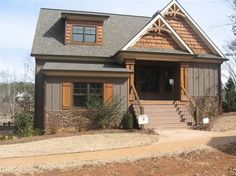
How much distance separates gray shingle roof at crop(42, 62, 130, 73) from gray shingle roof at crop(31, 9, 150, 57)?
91cm

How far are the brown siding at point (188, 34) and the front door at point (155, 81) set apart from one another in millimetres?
2019

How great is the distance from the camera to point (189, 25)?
2672cm

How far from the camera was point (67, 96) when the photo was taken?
21.4 meters

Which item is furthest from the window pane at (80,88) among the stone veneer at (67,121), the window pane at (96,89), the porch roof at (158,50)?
the porch roof at (158,50)

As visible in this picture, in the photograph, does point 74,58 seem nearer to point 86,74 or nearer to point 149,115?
point 86,74

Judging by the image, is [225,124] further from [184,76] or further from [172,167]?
[172,167]

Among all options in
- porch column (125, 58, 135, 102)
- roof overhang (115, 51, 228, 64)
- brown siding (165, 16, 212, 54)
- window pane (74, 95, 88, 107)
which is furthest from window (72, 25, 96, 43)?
brown siding (165, 16, 212, 54)

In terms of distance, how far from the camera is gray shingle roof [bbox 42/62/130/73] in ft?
70.6

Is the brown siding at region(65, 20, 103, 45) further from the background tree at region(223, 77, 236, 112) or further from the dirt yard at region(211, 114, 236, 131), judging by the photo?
the background tree at region(223, 77, 236, 112)

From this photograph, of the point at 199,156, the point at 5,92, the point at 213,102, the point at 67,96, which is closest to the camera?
the point at 199,156

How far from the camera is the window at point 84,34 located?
82.0 feet

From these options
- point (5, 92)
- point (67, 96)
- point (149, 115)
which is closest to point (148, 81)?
point (149, 115)

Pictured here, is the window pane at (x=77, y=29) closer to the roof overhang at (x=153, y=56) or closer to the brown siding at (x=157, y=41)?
the roof overhang at (x=153, y=56)

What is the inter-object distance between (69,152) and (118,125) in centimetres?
812
